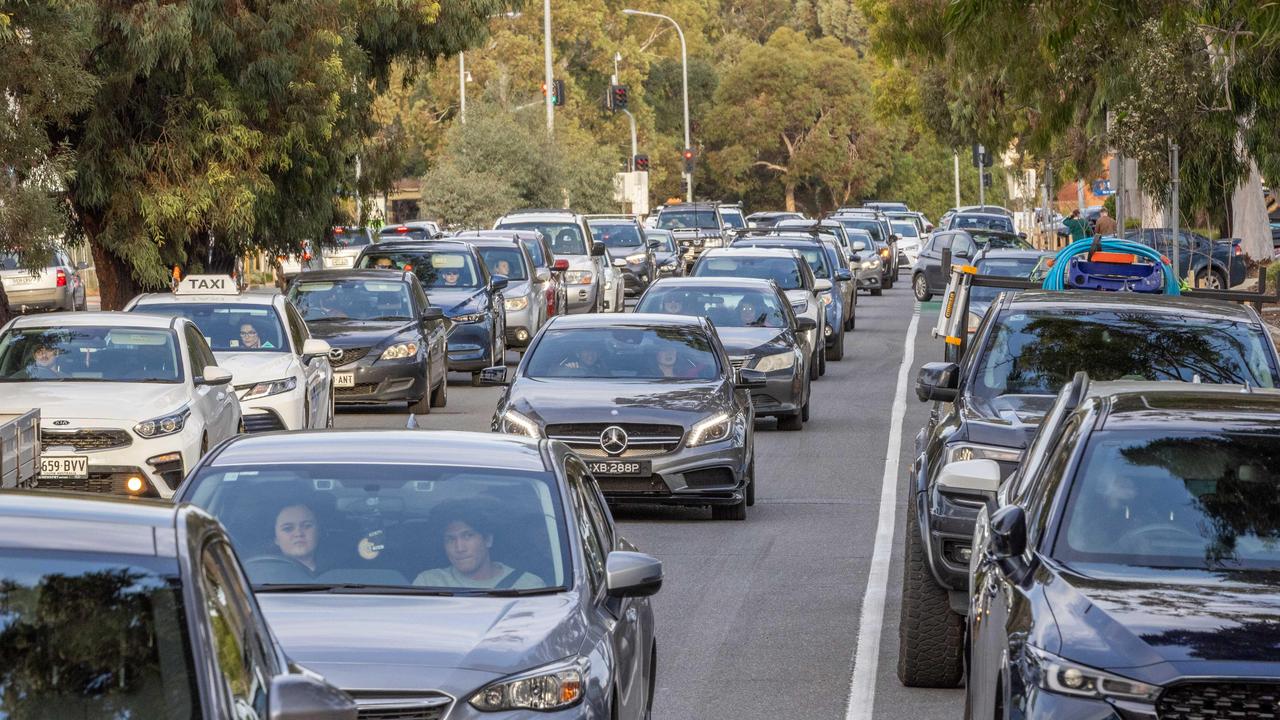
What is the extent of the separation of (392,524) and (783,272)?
22327 mm

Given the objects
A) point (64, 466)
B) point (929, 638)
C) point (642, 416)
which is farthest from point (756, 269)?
point (929, 638)

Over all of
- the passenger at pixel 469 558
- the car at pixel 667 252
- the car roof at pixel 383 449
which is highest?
the car roof at pixel 383 449

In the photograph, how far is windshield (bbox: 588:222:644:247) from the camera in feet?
155

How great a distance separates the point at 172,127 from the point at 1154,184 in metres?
12.8

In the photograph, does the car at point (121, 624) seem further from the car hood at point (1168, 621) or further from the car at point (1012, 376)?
the car at point (1012, 376)

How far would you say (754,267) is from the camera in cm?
2972

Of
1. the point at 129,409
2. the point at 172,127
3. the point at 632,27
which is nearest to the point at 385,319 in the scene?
the point at 172,127

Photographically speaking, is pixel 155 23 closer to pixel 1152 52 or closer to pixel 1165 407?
pixel 1152 52

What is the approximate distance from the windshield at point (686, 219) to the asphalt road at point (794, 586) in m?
34.8

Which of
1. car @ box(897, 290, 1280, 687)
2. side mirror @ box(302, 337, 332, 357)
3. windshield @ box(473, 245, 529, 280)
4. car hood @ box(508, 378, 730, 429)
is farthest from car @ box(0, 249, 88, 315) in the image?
car @ box(897, 290, 1280, 687)

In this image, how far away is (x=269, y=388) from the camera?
18922 millimetres

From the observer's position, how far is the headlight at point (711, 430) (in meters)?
15.6

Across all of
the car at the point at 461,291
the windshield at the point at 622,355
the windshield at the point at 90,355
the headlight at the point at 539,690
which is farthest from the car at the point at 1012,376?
the car at the point at 461,291

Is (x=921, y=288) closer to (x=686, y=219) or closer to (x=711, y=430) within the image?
(x=686, y=219)
